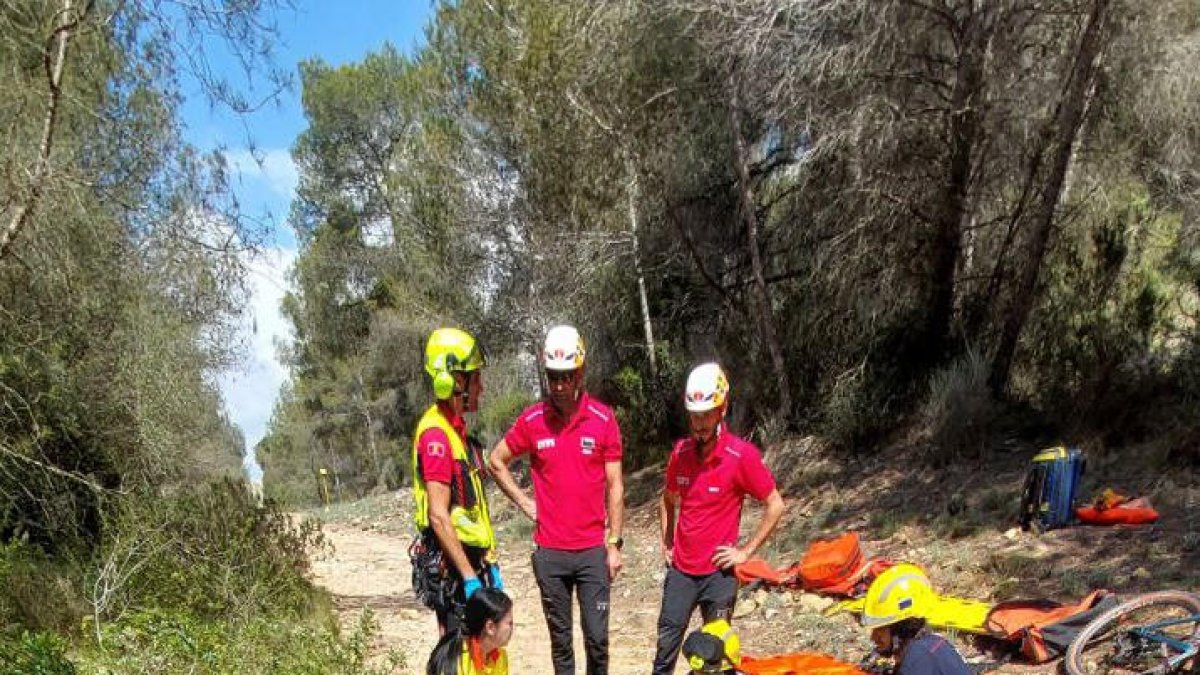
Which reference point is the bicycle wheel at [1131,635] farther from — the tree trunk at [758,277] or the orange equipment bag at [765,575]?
the tree trunk at [758,277]

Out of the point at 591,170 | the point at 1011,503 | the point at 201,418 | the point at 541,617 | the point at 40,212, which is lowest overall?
the point at 541,617

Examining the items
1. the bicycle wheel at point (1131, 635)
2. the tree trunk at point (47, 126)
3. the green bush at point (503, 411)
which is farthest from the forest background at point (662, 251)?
the bicycle wheel at point (1131, 635)

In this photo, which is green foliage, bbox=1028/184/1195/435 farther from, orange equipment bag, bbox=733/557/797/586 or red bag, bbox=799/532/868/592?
orange equipment bag, bbox=733/557/797/586

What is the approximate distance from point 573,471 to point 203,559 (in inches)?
145

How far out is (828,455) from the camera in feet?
36.5

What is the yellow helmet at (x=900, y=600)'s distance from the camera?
10.9 ft

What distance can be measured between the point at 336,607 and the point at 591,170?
25.7 feet

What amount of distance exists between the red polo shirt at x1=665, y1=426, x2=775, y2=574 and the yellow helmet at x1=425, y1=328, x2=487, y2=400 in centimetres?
126

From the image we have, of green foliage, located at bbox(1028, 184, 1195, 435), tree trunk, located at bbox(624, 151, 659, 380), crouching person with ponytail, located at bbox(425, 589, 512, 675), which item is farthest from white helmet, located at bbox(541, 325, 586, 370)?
tree trunk, located at bbox(624, 151, 659, 380)

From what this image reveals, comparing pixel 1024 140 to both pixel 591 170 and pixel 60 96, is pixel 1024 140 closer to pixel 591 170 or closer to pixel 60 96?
pixel 591 170

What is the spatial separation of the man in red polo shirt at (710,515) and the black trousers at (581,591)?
301 mm

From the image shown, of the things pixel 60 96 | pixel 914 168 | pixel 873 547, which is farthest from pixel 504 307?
pixel 60 96

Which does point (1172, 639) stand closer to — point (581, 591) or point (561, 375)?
point (581, 591)

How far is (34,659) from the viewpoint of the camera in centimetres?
379
